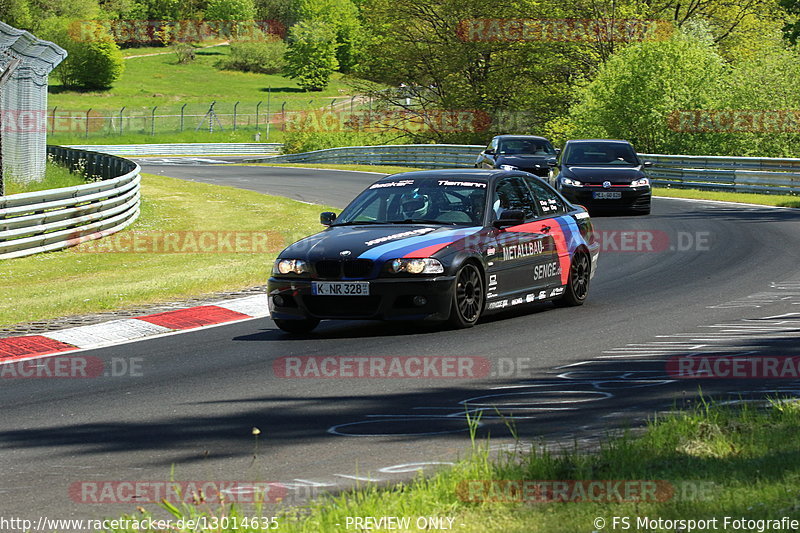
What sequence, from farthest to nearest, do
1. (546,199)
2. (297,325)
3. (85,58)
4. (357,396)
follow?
(85,58) → (546,199) → (297,325) → (357,396)

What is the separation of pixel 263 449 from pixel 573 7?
60.2m

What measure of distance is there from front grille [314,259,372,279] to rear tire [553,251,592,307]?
9.55 ft

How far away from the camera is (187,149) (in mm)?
85000

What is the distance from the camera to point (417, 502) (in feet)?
16.2

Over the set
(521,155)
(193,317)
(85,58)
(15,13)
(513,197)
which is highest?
(15,13)

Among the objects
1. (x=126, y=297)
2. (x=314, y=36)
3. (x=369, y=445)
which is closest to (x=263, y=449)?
(x=369, y=445)

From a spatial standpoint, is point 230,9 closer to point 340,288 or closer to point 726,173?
point 726,173

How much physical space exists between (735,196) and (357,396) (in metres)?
25.8

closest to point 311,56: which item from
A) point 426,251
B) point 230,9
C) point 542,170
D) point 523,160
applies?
point 230,9

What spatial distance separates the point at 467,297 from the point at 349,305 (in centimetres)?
117

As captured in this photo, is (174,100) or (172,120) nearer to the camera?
(172,120)

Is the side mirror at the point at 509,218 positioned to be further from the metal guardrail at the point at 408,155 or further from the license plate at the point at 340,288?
the metal guardrail at the point at 408,155

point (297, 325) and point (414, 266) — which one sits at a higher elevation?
point (414, 266)

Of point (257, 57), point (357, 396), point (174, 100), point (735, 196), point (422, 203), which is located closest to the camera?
point (357, 396)
